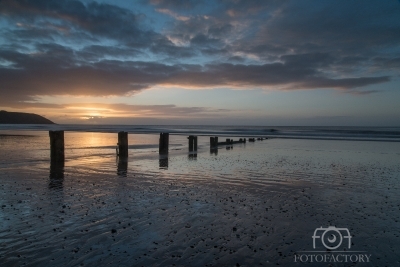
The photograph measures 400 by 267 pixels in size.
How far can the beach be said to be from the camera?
5.84 meters

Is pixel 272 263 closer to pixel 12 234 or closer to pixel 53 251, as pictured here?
pixel 53 251

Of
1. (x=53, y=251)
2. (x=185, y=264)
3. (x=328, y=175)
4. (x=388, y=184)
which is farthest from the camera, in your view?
(x=328, y=175)

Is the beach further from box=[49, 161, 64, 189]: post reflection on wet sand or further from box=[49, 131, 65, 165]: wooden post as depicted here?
box=[49, 131, 65, 165]: wooden post

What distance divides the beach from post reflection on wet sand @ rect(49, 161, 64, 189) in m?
0.08

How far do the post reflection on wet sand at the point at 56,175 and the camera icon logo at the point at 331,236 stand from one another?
9.83 metres

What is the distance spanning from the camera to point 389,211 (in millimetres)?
8805

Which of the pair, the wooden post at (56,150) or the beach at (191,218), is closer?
the beach at (191,218)

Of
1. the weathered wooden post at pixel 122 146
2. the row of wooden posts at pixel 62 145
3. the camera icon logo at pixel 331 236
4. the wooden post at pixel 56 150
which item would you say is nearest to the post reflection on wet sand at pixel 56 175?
the wooden post at pixel 56 150

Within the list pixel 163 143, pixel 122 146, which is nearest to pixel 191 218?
pixel 122 146

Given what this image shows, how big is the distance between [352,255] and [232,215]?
3258 mm

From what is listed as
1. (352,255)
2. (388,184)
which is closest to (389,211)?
(352,255)

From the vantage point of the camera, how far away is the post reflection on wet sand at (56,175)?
11891 millimetres

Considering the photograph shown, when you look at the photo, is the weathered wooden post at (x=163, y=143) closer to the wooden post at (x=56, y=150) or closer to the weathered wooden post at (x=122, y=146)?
the weathered wooden post at (x=122, y=146)

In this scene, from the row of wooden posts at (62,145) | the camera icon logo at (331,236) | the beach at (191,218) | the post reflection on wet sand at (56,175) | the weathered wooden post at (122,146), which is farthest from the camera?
the weathered wooden post at (122,146)
